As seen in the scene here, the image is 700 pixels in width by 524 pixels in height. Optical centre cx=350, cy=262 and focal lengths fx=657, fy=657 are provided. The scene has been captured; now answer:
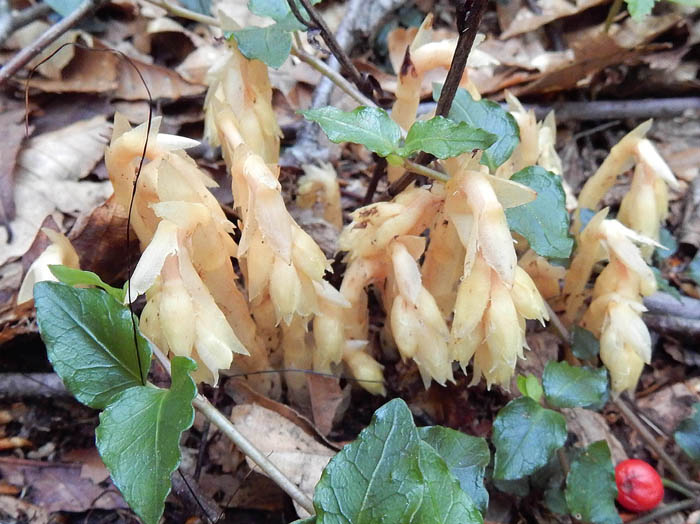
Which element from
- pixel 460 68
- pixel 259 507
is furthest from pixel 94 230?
pixel 460 68

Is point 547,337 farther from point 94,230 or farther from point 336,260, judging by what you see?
point 94,230

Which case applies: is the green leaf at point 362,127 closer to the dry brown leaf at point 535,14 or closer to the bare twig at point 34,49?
the bare twig at point 34,49

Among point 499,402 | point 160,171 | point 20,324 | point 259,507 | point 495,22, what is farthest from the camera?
point 495,22

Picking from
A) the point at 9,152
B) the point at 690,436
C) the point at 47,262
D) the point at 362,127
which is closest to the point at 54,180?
the point at 9,152

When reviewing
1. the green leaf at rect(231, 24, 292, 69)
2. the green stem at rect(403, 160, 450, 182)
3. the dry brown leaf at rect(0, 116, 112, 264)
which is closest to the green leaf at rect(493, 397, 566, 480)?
the green stem at rect(403, 160, 450, 182)

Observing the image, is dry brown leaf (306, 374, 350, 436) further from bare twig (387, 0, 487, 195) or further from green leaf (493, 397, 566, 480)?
bare twig (387, 0, 487, 195)

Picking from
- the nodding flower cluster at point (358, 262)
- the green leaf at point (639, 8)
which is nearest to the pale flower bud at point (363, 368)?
the nodding flower cluster at point (358, 262)

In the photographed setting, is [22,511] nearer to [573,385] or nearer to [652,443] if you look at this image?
[573,385]
